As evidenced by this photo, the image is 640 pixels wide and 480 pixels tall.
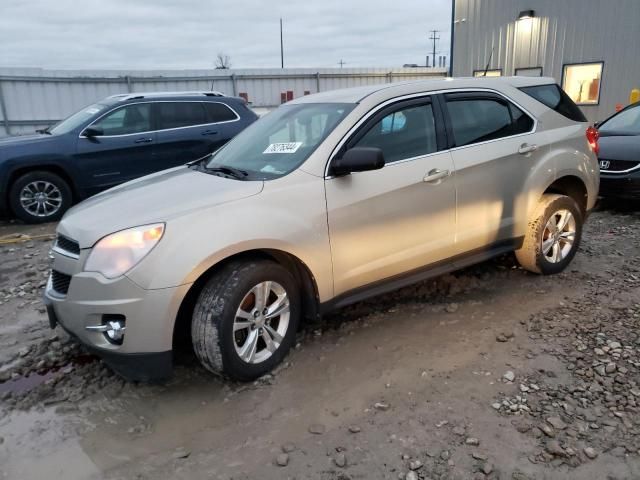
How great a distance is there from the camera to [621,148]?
7059 millimetres

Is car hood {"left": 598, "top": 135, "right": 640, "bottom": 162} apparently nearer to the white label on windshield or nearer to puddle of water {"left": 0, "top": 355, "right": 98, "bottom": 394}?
the white label on windshield

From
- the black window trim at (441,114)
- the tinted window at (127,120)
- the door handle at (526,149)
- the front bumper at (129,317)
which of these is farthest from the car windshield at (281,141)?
the tinted window at (127,120)

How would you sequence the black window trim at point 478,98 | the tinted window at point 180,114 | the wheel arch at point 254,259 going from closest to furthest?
the wheel arch at point 254,259 < the black window trim at point 478,98 < the tinted window at point 180,114

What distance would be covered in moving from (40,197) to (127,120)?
5.63 ft

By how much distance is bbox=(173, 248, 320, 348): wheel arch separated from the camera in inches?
122

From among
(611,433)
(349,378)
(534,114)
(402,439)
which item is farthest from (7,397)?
(534,114)

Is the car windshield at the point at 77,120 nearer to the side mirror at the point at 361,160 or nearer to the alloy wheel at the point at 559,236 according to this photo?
the side mirror at the point at 361,160

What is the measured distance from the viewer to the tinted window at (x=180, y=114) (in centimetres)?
824

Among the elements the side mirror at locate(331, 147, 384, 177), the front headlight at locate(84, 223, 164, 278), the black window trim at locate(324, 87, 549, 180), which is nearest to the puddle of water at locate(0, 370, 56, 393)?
the front headlight at locate(84, 223, 164, 278)

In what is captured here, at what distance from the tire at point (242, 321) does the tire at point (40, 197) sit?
223 inches

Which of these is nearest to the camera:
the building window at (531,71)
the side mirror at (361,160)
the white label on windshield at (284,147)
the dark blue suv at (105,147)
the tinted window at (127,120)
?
the side mirror at (361,160)

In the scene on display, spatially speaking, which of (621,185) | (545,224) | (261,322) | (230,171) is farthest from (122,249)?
(621,185)

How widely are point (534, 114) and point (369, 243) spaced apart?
2071 mm

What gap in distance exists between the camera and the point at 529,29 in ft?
47.4
